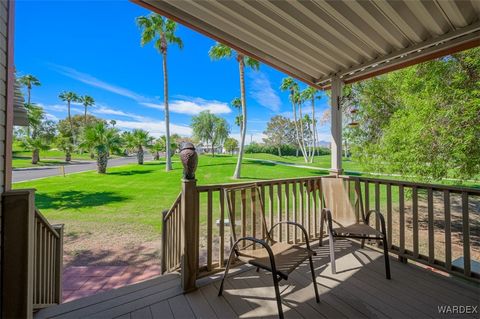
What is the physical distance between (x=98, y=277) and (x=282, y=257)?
2887 millimetres

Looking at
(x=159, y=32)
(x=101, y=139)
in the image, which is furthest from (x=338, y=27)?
(x=101, y=139)

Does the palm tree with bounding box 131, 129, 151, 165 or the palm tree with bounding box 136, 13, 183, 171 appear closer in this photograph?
the palm tree with bounding box 136, 13, 183, 171

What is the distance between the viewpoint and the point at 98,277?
10.3 ft

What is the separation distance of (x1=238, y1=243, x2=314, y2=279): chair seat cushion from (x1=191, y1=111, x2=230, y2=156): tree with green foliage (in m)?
31.3

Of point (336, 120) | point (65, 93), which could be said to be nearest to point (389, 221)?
point (336, 120)

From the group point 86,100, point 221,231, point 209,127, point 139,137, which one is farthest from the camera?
point 86,100

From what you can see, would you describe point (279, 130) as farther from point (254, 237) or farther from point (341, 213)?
point (254, 237)

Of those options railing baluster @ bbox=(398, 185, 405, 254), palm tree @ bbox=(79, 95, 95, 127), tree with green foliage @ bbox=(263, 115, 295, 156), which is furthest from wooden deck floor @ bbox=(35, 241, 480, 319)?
palm tree @ bbox=(79, 95, 95, 127)

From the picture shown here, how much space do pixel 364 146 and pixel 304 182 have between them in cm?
494

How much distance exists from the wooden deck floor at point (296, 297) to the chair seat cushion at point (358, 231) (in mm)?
391

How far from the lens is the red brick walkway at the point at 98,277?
2.75 m

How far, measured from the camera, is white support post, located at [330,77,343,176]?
10.6 feet

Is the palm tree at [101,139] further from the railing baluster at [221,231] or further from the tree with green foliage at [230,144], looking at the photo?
the tree with green foliage at [230,144]

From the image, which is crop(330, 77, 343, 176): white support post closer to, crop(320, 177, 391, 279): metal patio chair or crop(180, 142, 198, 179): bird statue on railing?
crop(320, 177, 391, 279): metal patio chair
